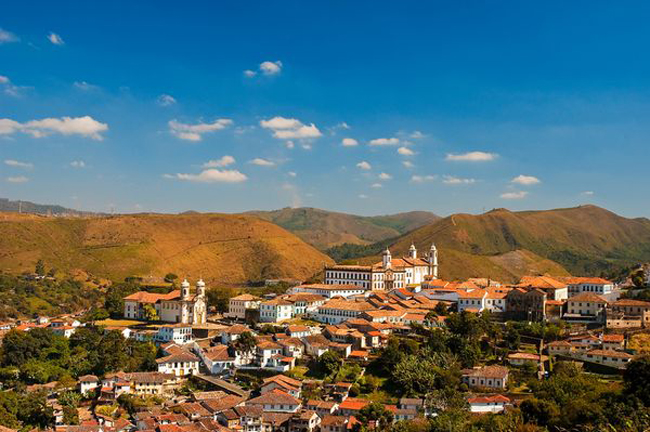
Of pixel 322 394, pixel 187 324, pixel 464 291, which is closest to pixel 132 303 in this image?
pixel 187 324

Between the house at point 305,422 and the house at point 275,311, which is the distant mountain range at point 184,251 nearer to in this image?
the house at point 275,311

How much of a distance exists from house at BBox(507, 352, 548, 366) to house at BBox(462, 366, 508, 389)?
8.64 ft

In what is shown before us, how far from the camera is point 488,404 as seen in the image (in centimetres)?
4453

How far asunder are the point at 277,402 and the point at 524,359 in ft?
64.2

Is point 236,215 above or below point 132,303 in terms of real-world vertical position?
above

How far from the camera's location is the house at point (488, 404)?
4431 cm

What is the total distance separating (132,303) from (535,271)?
10739cm

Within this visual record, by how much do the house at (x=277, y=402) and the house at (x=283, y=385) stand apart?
39.8 inches

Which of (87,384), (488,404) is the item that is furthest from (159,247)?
(488,404)

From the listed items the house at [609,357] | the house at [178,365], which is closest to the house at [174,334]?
the house at [178,365]

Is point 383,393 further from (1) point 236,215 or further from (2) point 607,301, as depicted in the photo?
(1) point 236,215

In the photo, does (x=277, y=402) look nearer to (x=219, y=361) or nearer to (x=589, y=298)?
(x=219, y=361)

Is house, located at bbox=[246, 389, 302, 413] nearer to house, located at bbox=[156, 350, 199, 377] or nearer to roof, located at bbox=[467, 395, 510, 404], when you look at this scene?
house, located at bbox=[156, 350, 199, 377]

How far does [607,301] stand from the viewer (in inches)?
2367
